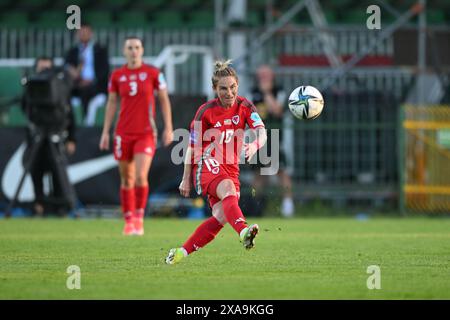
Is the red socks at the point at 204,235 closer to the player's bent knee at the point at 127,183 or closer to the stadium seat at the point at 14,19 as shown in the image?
the player's bent knee at the point at 127,183

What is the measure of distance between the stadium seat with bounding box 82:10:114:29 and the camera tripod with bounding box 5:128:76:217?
7135 mm

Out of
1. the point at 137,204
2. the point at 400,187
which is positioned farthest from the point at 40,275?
the point at 400,187

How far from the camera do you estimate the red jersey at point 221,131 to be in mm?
10672

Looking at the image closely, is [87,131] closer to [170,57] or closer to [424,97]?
[170,57]

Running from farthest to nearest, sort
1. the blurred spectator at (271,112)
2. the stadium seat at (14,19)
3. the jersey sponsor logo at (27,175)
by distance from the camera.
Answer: the stadium seat at (14,19), the blurred spectator at (271,112), the jersey sponsor logo at (27,175)

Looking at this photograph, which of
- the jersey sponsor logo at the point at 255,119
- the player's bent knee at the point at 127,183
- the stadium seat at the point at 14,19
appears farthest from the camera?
the stadium seat at the point at 14,19

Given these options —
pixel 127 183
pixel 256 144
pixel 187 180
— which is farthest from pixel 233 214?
pixel 127 183

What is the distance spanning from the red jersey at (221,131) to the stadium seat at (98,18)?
1470 centimetres

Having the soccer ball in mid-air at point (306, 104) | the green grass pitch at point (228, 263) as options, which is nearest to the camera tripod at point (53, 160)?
the green grass pitch at point (228, 263)

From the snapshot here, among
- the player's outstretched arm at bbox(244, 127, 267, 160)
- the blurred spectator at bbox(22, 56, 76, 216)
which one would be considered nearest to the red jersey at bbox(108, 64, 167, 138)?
the blurred spectator at bbox(22, 56, 76, 216)

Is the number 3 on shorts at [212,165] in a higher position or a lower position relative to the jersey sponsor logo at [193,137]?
lower

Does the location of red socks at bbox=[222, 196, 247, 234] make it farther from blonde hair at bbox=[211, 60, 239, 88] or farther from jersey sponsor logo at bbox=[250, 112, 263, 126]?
blonde hair at bbox=[211, 60, 239, 88]

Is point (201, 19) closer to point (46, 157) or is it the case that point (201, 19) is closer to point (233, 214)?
point (46, 157)
